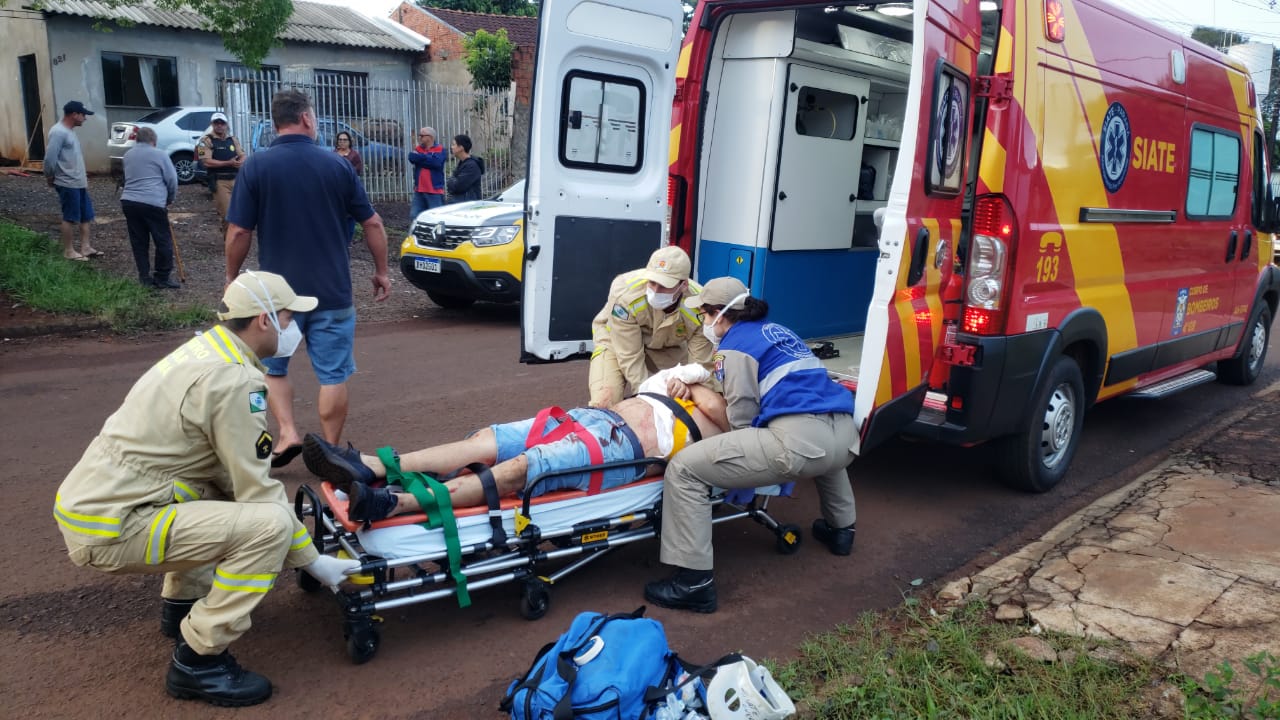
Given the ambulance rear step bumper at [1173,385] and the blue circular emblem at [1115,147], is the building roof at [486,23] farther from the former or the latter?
the blue circular emblem at [1115,147]

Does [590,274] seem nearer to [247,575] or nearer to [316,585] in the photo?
[316,585]

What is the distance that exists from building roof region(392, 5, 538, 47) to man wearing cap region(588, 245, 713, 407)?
21.1 meters

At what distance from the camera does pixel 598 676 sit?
2832mm

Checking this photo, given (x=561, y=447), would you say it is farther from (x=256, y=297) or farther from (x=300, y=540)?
(x=256, y=297)

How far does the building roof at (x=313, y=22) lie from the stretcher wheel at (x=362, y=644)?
17.0m

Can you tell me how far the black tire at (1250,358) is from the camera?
793cm

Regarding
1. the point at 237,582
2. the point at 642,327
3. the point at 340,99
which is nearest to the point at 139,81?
the point at 340,99

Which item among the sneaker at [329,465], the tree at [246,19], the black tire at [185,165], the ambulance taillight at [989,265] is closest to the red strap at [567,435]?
the sneaker at [329,465]

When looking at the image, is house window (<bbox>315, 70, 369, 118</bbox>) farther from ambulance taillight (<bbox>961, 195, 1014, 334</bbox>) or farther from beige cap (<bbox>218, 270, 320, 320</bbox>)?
beige cap (<bbox>218, 270, 320, 320</bbox>)

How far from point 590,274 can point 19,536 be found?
9.60ft

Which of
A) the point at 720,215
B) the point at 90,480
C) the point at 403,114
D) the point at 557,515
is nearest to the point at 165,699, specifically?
the point at 90,480

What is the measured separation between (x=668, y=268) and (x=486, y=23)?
2412 cm

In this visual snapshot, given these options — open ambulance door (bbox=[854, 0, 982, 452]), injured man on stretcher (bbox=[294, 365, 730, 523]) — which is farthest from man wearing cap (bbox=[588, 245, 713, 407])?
open ambulance door (bbox=[854, 0, 982, 452])

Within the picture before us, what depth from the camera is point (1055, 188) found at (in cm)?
470
